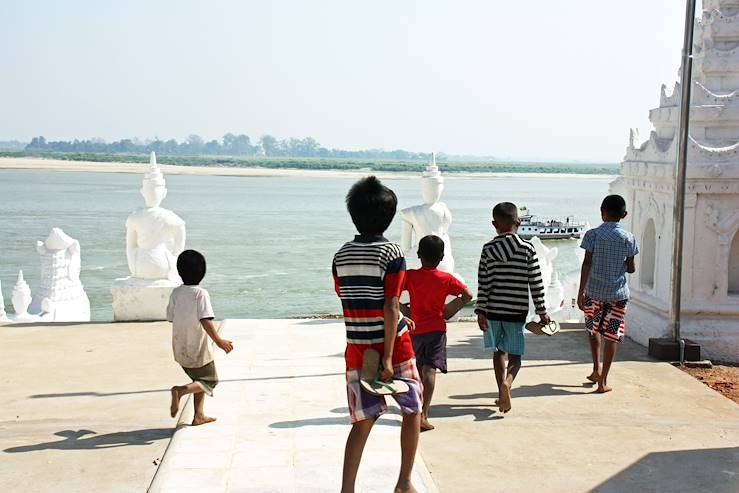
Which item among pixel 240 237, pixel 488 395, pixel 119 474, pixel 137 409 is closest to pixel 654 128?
pixel 488 395

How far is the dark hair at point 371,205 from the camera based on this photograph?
15.8ft

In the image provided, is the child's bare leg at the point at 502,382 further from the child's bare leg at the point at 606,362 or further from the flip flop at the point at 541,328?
the child's bare leg at the point at 606,362

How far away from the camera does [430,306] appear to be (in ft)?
20.4

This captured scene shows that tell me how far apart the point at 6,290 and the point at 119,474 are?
22627mm

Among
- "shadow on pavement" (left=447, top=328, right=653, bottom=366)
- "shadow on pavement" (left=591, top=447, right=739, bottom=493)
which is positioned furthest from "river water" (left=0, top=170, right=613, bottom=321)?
"shadow on pavement" (left=591, top=447, right=739, bottom=493)

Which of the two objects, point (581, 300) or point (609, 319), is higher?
point (581, 300)

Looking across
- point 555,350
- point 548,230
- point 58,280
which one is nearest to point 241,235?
point 548,230

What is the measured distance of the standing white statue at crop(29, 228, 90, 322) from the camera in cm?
1242

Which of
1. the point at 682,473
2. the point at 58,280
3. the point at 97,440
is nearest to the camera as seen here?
the point at 682,473

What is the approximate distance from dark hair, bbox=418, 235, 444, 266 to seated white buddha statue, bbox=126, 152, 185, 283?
199 inches

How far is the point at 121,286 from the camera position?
10.4m

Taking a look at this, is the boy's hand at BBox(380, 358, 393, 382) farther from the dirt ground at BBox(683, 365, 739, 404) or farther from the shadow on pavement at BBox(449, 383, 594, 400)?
the dirt ground at BBox(683, 365, 739, 404)

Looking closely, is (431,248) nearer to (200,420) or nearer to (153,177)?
(200,420)

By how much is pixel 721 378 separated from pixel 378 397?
15.6 ft
